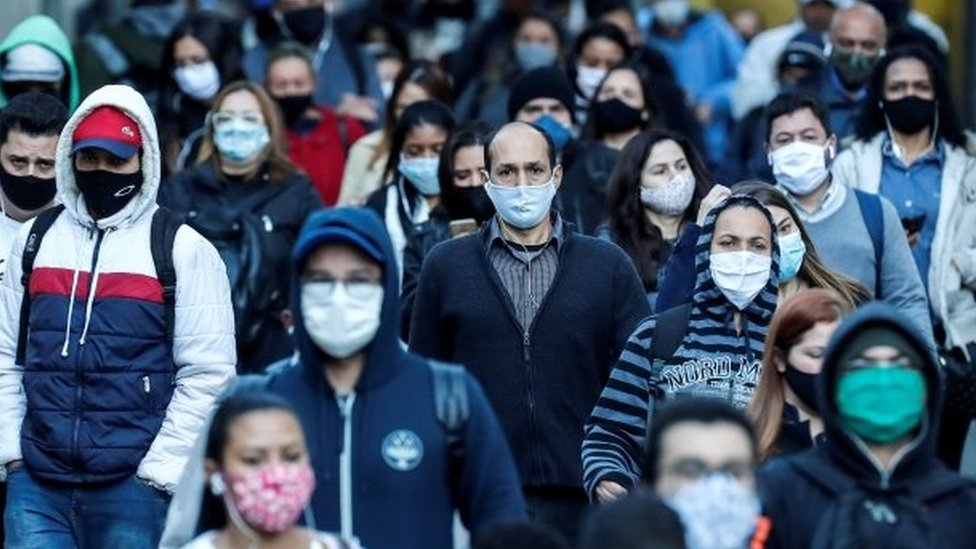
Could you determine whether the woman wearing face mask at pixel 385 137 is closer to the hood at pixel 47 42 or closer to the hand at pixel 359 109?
the hand at pixel 359 109

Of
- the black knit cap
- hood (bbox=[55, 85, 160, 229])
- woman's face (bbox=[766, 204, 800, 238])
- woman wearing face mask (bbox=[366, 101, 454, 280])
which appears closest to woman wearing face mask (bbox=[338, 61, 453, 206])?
woman wearing face mask (bbox=[366, 101, 454, 280])

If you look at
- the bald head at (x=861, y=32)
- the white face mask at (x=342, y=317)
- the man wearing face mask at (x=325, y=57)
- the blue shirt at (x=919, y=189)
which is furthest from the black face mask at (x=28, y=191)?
the man wearing face mask at (x=325, y=57)

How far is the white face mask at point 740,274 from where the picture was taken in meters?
10.8

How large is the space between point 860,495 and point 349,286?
156 centimetres

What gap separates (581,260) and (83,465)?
206 cm

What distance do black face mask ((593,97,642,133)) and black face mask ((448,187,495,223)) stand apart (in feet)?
5.93

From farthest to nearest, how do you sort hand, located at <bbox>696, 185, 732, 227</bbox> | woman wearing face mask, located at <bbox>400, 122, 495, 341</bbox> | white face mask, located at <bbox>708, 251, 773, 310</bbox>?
woman wearing face mask, located at <bbox>400, 122, 495, 341</bbox> → hand, located at <bbox>696, 185, 732, 227</bbox> → white face mask, located at <bbox>708, 251, 773, 310</bbox>

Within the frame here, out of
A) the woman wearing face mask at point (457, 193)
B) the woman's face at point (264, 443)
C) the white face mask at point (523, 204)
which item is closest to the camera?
the woman's face at point (264, 443)

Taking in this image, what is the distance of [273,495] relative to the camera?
26.9 ft

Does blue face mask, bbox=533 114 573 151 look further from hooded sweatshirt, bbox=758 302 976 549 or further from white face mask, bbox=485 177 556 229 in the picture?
hooded sweatshirt, bbox=758 302 976 549

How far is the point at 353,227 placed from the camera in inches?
346

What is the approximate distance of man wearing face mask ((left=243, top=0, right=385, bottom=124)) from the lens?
707 inches

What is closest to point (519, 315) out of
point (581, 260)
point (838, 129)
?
point (581, 260)

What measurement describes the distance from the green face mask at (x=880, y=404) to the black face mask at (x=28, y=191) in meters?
4.33
